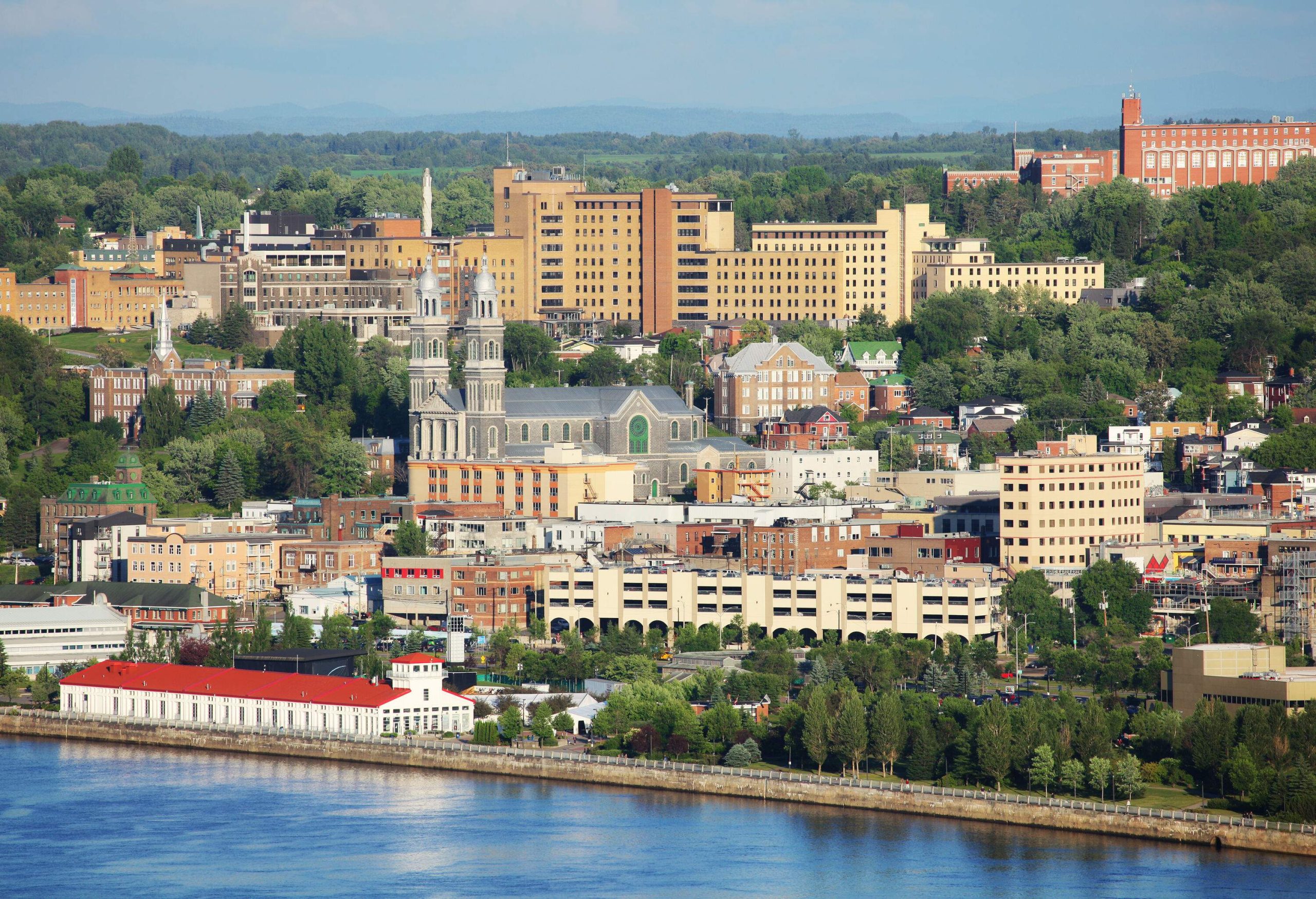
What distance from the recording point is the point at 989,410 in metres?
96.2

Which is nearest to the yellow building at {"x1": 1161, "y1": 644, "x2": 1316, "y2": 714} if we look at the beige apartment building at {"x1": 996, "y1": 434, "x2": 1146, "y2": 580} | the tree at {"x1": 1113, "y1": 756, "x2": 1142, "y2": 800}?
the tree at {"x1": 1113, "y1": 756, "x2": 1142, "y2": 800}

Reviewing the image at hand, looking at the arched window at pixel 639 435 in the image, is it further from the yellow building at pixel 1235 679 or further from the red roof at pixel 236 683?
the yellow building at pixel 1235 679

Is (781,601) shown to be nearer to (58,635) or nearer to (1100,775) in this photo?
(58,635)

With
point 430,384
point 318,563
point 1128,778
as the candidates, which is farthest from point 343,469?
point 1128,778

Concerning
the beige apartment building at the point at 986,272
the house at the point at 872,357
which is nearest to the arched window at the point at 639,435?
the house at the point at 872,357

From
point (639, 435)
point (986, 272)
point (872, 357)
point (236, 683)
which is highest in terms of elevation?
point (986, 272)

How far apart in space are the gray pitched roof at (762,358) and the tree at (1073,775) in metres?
48.3

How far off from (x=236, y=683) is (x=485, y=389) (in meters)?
25.9

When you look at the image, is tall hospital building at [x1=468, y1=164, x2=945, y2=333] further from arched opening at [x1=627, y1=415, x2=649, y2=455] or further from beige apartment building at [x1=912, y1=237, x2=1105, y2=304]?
arched opening at [x1=627, y1=415, x2=649, y2=455]

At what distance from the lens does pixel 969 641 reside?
2697 inches

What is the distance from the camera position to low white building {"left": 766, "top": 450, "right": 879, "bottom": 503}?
8969cm

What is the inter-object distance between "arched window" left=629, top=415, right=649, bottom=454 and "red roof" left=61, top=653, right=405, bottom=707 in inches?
1041

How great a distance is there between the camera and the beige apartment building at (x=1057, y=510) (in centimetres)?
7581

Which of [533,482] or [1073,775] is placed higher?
[533,482]
